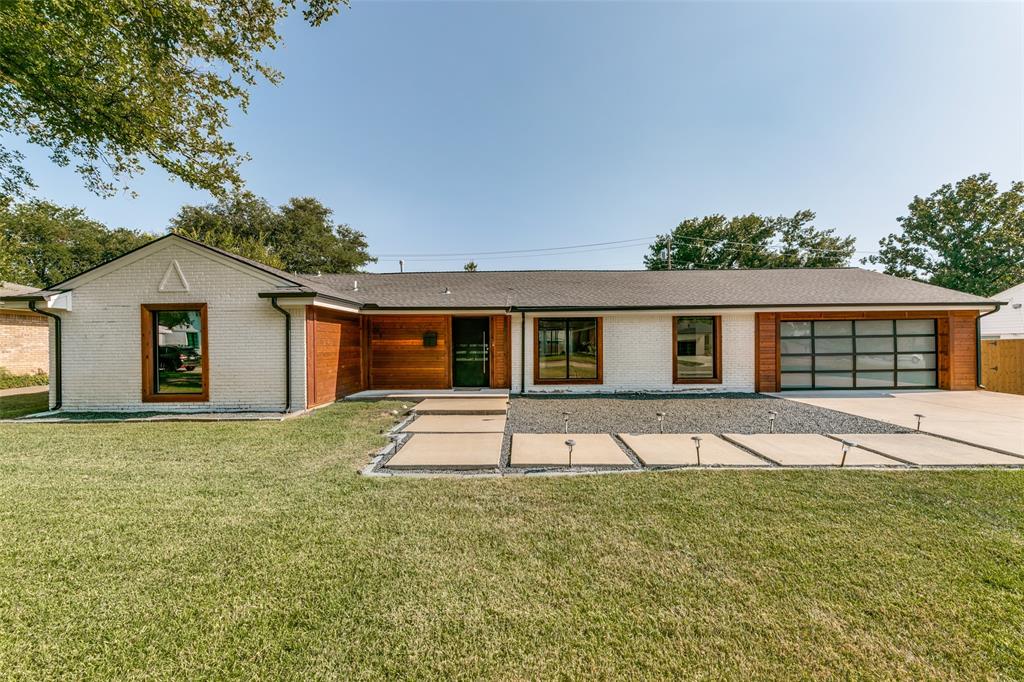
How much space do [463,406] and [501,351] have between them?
2823mm

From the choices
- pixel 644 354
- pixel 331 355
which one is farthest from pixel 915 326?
pixel 331 355

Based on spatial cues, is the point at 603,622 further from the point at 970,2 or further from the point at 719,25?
the point at 970,2

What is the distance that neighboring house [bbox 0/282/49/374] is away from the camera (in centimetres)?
1277

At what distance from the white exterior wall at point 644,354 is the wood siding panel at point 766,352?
13cm

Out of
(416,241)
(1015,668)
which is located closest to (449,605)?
(1015,668)

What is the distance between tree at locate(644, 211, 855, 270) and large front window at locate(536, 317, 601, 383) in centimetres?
2791

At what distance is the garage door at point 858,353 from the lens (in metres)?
10.6

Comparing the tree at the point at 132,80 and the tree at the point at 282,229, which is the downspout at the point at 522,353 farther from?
the tree at the point at 282,229

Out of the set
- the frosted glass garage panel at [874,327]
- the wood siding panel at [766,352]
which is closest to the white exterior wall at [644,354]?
the wood siding panel at [766,352]

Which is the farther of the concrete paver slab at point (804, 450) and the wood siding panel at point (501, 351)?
the wood siding panel at point (501, 351)

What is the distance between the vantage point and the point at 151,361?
8281 millimetres

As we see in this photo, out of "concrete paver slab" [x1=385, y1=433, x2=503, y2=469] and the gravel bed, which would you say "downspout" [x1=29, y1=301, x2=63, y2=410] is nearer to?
"concrete paver slab" [x1=385, y1=433, x2=503, y2=469]

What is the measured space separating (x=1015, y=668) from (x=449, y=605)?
2789 millimetres

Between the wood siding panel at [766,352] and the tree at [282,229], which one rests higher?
the tree at [282,229]
